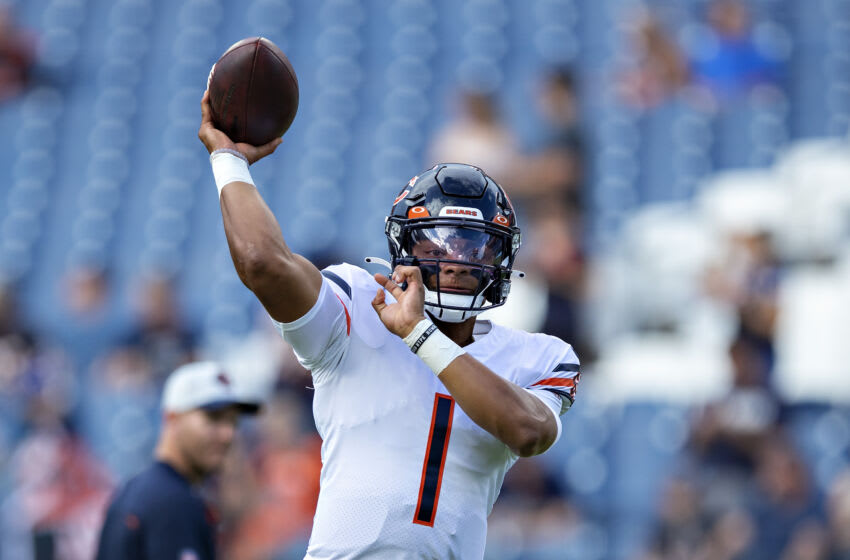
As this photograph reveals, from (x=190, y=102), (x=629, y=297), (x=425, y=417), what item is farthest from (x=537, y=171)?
(x=425, y=417)

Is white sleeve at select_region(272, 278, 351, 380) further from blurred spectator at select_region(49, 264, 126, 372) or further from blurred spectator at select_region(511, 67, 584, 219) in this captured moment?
blurred spectator at select_region(49, 264, 126, 372)

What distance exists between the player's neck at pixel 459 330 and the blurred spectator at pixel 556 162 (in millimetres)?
5150

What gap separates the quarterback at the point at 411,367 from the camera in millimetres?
2379

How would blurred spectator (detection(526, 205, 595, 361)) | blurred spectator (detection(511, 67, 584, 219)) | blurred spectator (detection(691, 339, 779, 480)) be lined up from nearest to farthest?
blurred spectator (detection(691, 339, 779, 480)) → blurred spectator (detection(526, 205, 595, 361)) → blurred spectator (detection(511, 67, 584, 219))

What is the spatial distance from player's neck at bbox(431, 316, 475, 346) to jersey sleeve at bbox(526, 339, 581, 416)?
181mm

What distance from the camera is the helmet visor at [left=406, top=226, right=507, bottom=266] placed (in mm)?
2602

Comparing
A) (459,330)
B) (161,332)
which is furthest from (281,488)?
(459,330)

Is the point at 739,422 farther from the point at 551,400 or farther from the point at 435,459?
the point at 435,459

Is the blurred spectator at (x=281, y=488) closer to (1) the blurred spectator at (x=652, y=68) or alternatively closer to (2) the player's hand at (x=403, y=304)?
(1) the blurred spectator at (x=652, y=68)

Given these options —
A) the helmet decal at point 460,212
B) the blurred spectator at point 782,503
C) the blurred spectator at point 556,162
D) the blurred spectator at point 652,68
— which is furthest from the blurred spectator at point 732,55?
the helmet decal at point 460,212

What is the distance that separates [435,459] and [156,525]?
172 centimetres

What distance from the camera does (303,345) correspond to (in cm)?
242

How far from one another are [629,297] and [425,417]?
5405 mm

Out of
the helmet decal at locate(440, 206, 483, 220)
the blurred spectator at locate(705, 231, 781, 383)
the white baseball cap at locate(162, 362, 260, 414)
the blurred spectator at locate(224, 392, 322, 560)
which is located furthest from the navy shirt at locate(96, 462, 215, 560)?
the blurred spectator at locate(705, 231, 781, 383)
